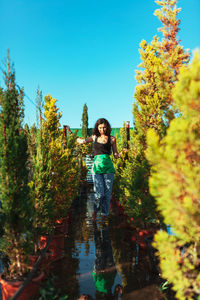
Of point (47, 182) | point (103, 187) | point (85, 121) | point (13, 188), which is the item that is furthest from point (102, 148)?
point (85, 121)

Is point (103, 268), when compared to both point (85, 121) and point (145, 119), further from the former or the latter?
point (85, 121)

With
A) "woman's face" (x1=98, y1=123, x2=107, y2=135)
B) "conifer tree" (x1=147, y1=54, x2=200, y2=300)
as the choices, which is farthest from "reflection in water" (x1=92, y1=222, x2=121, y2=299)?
"woman's face" (x1=98, y1=123, x2=107, y2=135)

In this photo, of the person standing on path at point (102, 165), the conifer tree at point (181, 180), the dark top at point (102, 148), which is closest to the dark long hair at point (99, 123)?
the person standing on path at point (102, 165)

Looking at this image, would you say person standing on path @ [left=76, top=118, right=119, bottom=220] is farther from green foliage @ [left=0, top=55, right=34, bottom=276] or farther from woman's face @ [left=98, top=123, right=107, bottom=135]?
green foliage @ [left=0, top=55, right=34, bottom=276]

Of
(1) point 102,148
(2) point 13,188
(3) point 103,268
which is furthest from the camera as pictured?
(1) point 102,148

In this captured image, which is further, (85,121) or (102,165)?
(85,121)

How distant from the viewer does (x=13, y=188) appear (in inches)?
97.1

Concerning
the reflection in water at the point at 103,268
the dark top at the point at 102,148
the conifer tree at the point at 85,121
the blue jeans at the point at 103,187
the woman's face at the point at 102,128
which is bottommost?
the reflection in water at the point at 103,268

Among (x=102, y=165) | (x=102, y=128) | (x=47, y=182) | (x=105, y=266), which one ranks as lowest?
(x=105, y=266)

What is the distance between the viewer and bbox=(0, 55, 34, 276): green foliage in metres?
2.47

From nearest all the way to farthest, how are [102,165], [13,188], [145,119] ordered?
[13,188], [145,119], [102,165]

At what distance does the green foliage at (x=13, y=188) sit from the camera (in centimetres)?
247

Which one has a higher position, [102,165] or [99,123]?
[99,123]

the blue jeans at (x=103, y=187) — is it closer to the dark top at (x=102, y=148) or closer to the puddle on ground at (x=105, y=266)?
the dark top at (x=102, y=148)
